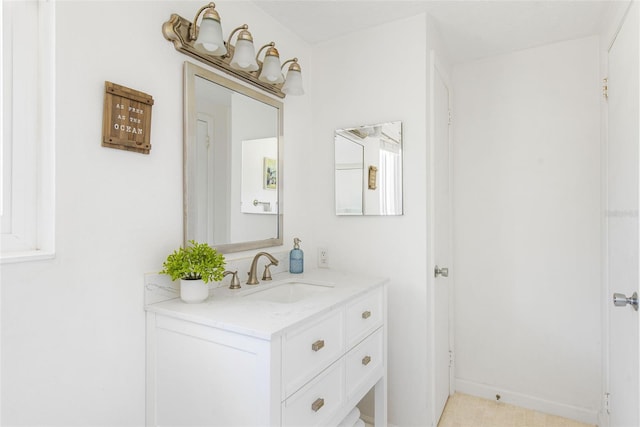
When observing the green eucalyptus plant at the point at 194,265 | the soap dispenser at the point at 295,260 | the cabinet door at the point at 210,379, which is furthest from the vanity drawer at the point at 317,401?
the soap dispenser at the point at 295,260

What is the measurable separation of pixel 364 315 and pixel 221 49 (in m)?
1.24

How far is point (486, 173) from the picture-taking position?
248 centimetres

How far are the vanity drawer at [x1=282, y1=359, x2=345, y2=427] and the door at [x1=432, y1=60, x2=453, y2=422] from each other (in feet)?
2.84

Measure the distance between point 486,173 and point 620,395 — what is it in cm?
139

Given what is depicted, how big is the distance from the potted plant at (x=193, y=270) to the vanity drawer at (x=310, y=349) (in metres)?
0.39

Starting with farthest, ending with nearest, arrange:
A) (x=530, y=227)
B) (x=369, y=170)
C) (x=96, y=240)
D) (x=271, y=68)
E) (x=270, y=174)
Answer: (x=530, y=227), (x=369, y=170), (x=270, y=174), (x=271, y=68), (x=96, y=240)

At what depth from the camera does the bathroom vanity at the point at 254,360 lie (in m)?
1.10

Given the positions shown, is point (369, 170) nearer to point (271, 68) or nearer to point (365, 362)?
point (271, 68)

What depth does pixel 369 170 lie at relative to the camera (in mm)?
2092

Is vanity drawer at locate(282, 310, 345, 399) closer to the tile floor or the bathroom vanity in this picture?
the bathroom vanity

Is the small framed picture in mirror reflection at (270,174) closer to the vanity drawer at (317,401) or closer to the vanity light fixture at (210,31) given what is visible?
the vanity light fixture at (210,31)

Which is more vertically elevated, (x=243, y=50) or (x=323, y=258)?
(x=243, y=50)

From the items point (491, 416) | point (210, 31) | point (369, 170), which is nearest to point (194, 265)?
point (210, 31)

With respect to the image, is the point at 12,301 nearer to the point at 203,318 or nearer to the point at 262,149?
the point at 203,318
